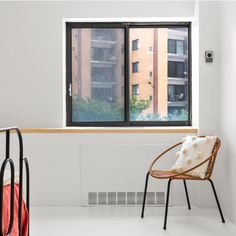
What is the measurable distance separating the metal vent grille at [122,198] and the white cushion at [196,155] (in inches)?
21.8

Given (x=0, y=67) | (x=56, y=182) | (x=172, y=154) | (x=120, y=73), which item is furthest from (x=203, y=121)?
(x=0, y=67)

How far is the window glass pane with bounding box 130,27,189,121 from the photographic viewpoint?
4621mm

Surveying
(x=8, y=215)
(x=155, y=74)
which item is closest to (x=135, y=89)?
(x=155, y=74)

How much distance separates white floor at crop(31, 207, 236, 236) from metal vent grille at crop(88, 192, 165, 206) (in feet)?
0.30

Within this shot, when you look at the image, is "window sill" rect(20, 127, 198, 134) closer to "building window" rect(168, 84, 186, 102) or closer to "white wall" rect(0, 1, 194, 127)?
"white wall" rect(0, 1, 194, 127)

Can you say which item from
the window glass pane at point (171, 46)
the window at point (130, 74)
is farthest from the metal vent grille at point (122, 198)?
the window glass pane at point (171, 46)

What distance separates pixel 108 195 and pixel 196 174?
1.01 metres

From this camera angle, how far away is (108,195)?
419 centimetres

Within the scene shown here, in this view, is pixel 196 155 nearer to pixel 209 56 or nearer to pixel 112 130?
pixel 112 130

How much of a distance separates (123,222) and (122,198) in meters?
0.61

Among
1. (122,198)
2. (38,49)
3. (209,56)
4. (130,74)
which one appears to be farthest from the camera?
(130,74)

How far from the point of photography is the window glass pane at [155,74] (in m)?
4.62

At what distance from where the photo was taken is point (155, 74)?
4.62 meters

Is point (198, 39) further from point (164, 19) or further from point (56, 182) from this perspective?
point (56, 182)
